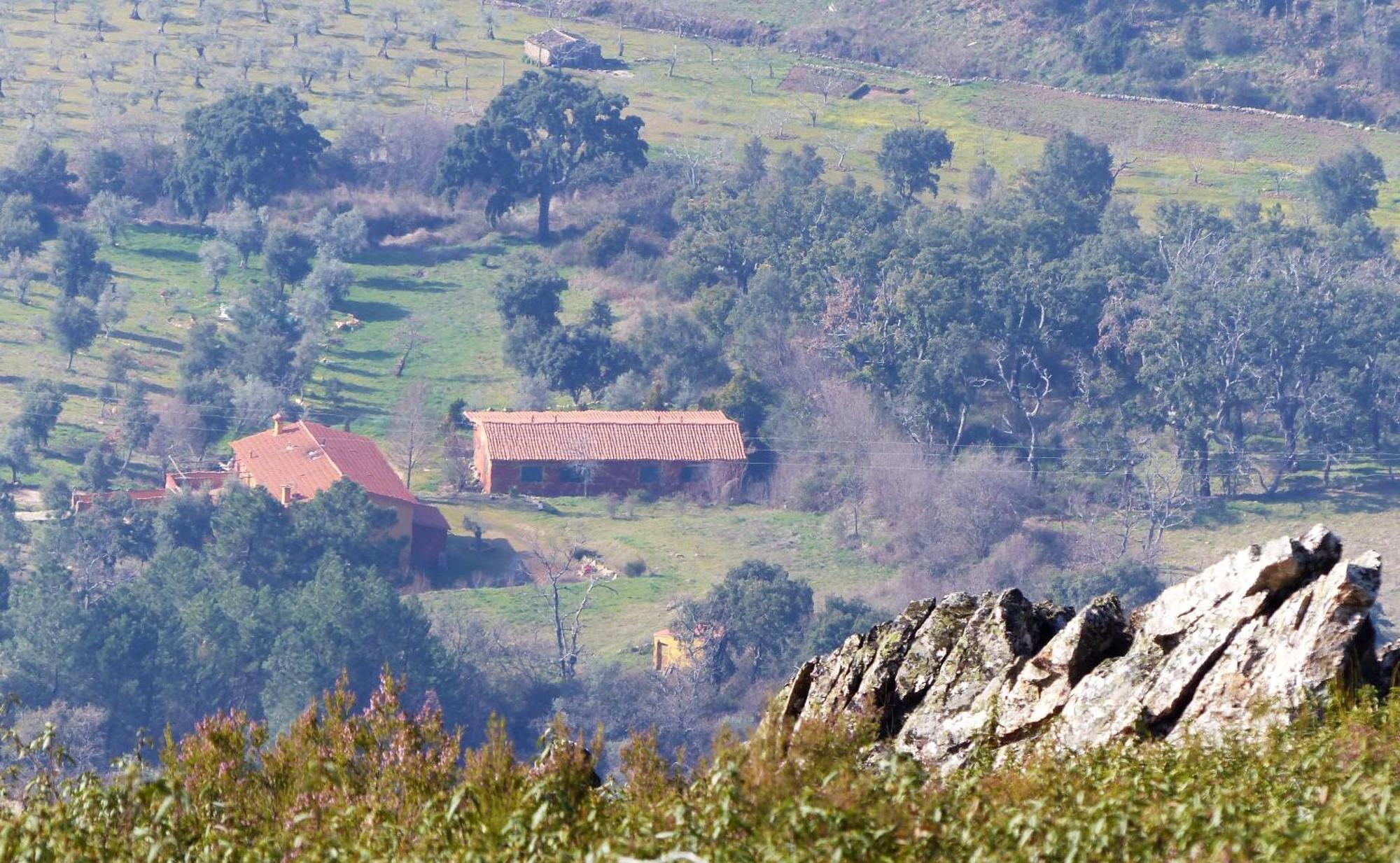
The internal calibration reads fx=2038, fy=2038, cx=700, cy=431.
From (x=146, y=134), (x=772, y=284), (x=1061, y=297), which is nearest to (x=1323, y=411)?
(x=1061, y=297)

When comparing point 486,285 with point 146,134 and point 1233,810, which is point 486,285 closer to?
point 146,134

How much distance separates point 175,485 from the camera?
69500 millimetres

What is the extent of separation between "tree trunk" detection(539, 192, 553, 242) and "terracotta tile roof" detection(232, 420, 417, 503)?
82.0ft

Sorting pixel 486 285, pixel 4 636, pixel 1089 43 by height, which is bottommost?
pixel 4 636

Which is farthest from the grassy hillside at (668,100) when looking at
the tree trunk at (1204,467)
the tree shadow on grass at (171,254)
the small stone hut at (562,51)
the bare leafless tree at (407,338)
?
the tree trunk at (1204,467)

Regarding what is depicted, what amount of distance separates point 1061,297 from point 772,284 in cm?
1171

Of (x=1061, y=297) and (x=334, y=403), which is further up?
(x=1061, y=297)

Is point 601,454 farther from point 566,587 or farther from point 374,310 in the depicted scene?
point 374,310

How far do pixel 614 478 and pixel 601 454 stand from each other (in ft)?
3.37

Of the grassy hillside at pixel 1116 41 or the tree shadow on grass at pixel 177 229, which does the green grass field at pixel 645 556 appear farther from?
the grassy hillside at pixel 1116 41

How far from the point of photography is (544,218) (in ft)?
313

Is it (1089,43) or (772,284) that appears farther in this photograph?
(1089,43)

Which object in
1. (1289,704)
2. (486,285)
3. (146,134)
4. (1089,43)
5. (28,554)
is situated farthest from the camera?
(1089,43)

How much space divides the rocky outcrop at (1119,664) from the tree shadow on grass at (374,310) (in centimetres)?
6999
